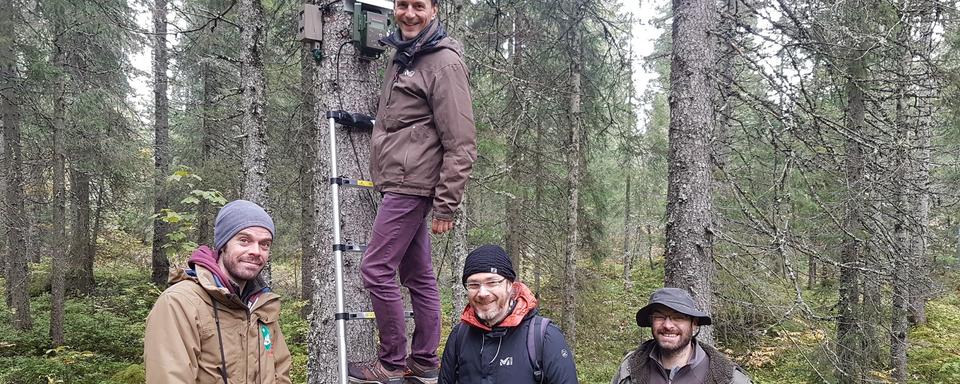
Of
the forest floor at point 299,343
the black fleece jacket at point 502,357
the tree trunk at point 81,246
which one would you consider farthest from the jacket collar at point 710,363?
the tree trunk at point 81,246

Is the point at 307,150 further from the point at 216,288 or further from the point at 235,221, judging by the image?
the point at 216,288

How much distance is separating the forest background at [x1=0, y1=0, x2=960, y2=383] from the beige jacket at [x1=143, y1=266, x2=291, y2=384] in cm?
112

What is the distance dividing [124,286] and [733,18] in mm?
19522

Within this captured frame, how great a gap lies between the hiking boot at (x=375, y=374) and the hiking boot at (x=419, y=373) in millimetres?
71

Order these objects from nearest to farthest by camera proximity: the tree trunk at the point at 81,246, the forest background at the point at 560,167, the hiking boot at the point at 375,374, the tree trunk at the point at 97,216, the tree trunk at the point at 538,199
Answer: the hiking boot at the point at 375,374
the forest background at the point at 560,167
the tree trunk at the point at 97,216
the tree trunk at the point at 538,199
the tree trunk at the point at 81,246

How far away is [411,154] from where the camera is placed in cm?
350

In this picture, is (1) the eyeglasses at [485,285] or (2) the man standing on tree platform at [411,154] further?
(2) the man standing on tree platform at [411,154]

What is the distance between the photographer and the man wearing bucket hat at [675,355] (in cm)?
360

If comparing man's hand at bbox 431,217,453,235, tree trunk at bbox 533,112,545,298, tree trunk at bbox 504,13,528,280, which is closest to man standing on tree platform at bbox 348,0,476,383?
man's hand at bbox 431,217,453,235

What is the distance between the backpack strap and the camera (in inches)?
119

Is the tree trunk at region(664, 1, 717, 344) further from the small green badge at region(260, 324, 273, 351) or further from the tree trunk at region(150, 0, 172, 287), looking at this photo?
the tree trunk at region(150, 0, 172, 287)

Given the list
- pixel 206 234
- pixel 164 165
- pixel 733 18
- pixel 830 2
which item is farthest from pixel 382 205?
pixel 164 165

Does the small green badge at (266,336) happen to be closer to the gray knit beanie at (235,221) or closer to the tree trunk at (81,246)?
the gray knit beanie at (235,221)

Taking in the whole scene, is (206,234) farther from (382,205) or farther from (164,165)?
(382,205)
